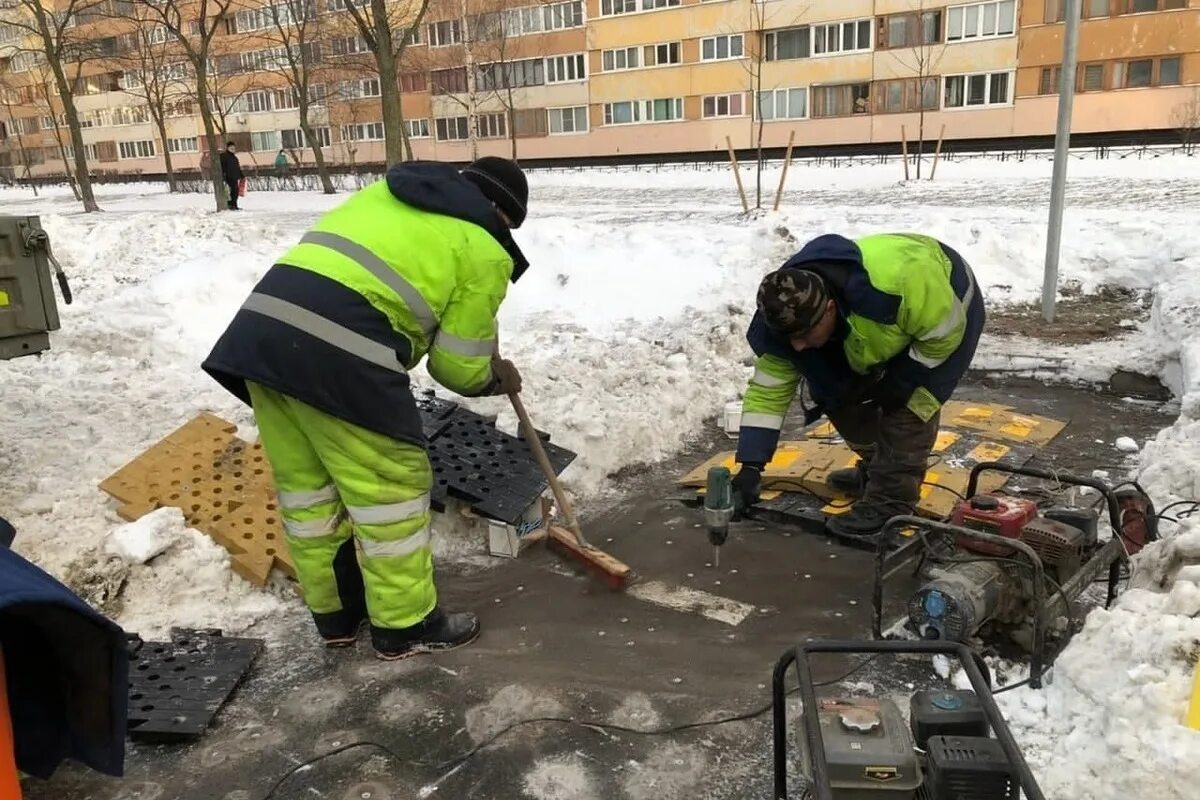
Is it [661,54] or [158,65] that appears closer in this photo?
[661,54]

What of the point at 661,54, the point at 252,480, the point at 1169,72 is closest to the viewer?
the point at 252,480

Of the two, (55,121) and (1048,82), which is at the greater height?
(55,121)

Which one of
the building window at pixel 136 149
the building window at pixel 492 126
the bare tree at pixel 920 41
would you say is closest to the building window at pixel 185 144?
the building window at pixel 136 149

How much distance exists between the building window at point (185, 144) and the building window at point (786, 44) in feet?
101

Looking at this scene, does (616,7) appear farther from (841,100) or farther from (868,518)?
(868,518)

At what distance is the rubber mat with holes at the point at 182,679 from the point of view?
299 cm

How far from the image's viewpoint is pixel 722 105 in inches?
1303

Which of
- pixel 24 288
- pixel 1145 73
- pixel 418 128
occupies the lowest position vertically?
pixel 24 288

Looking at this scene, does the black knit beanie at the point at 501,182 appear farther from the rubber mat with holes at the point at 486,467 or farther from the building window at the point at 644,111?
the building window at the point at 644,111

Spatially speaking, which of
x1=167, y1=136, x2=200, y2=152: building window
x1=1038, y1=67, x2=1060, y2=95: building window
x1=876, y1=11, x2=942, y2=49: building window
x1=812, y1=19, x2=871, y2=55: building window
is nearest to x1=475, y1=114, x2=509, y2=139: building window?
x1=812, y1=19, x2=871, y2=55: building window

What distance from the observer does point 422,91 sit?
39.0 m

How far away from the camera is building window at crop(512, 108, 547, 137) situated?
122ft

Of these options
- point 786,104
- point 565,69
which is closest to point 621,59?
point 565,69

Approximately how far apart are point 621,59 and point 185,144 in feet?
86.9
